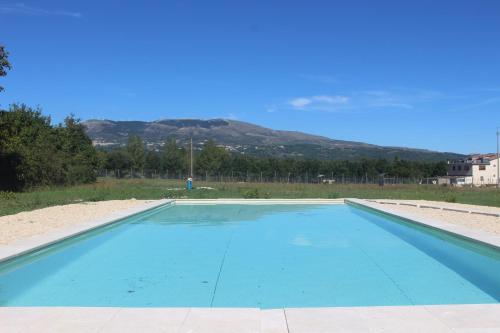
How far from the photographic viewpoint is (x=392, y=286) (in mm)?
4703

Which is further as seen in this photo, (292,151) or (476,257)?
(292,151)

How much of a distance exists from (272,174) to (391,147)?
59.3m

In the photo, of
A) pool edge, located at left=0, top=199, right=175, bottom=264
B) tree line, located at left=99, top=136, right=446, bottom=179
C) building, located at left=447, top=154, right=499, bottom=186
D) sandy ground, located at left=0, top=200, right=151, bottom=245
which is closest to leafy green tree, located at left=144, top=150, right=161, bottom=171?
tree line, located at left=99, top=136, right=446, bottom=179

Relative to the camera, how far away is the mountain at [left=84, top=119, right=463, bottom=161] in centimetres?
9256

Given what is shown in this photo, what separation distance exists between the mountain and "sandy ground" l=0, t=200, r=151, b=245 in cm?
7366

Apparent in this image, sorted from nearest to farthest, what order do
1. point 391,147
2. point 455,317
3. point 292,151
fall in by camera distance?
point 455,317 < point 292,151 < point 391,147

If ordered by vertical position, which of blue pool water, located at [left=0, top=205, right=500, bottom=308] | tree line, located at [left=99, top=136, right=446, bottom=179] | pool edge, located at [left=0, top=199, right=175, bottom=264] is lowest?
blue pool water, located at [left=0, top=205, right=500, bottom=308]

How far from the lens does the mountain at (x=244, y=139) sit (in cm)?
9256

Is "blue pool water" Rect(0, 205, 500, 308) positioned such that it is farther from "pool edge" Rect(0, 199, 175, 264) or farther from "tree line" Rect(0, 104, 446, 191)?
"tree line" Rect(0, 104, 446, 191)

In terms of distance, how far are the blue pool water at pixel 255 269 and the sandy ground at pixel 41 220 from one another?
80 centimetres

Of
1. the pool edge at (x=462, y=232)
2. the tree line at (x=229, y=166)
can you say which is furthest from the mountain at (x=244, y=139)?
the pool edge at (x=462, y=232)

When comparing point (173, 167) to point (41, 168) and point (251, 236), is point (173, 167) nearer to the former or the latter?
point (41, 168)

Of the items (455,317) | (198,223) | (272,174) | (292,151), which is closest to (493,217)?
(198,223)

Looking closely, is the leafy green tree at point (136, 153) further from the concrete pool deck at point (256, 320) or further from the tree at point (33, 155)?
the concrete pool deck at point (256, 320)
